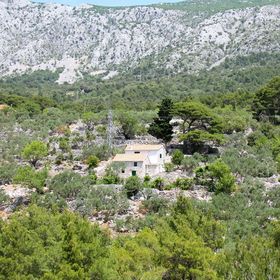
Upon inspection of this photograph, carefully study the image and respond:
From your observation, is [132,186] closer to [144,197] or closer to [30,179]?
[144,197]

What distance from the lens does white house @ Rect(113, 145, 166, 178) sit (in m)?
50.0

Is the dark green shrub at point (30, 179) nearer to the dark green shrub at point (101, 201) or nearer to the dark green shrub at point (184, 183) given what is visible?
the dark green shrub at point (101, 201)

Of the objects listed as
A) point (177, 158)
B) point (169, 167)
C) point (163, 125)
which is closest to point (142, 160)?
point (169, 167)

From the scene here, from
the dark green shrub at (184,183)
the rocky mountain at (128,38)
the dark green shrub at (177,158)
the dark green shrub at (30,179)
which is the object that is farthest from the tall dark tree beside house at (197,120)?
the rocky mountain at (128,38)

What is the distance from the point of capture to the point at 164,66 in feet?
502

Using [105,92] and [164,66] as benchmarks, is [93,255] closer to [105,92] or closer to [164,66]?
[105,92]

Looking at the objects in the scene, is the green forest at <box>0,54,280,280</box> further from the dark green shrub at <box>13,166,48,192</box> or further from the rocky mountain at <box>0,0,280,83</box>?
the rocky mountain at <box>0,0,280,83</box>

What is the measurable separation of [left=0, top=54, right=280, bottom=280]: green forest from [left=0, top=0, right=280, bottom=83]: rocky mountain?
69.7m

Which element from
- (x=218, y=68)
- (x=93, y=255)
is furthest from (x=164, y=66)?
(x=93, y=255)

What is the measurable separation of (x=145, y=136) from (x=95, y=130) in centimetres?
819

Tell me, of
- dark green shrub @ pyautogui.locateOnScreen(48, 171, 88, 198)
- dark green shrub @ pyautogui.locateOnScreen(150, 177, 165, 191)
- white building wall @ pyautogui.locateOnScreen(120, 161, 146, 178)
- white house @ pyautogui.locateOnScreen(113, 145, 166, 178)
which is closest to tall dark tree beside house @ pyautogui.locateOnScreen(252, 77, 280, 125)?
white house @ pyautogui.locateOnScreen(113, 145, 166, 178)

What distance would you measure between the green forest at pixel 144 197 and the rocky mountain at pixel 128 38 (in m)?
69.7

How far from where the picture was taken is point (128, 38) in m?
179

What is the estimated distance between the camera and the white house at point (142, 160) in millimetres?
50031
